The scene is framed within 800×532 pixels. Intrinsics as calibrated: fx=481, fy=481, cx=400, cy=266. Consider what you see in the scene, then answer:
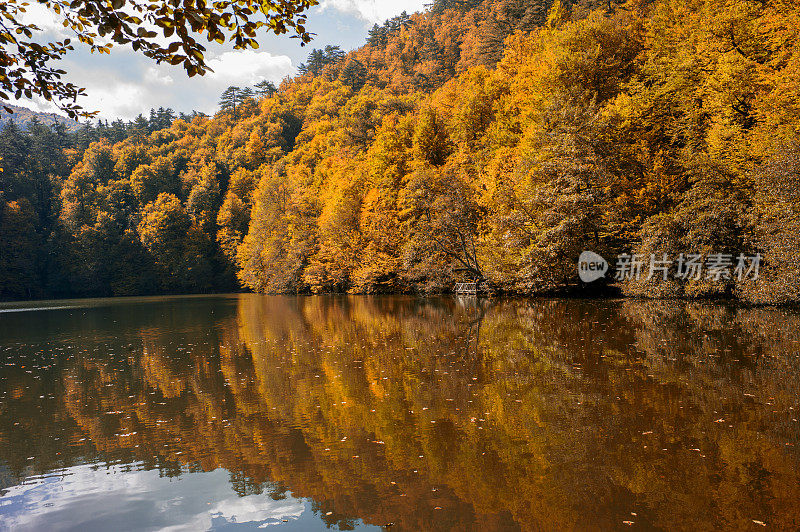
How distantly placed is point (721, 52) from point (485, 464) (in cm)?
2991

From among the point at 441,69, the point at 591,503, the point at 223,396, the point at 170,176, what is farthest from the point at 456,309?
the point at 170,176
